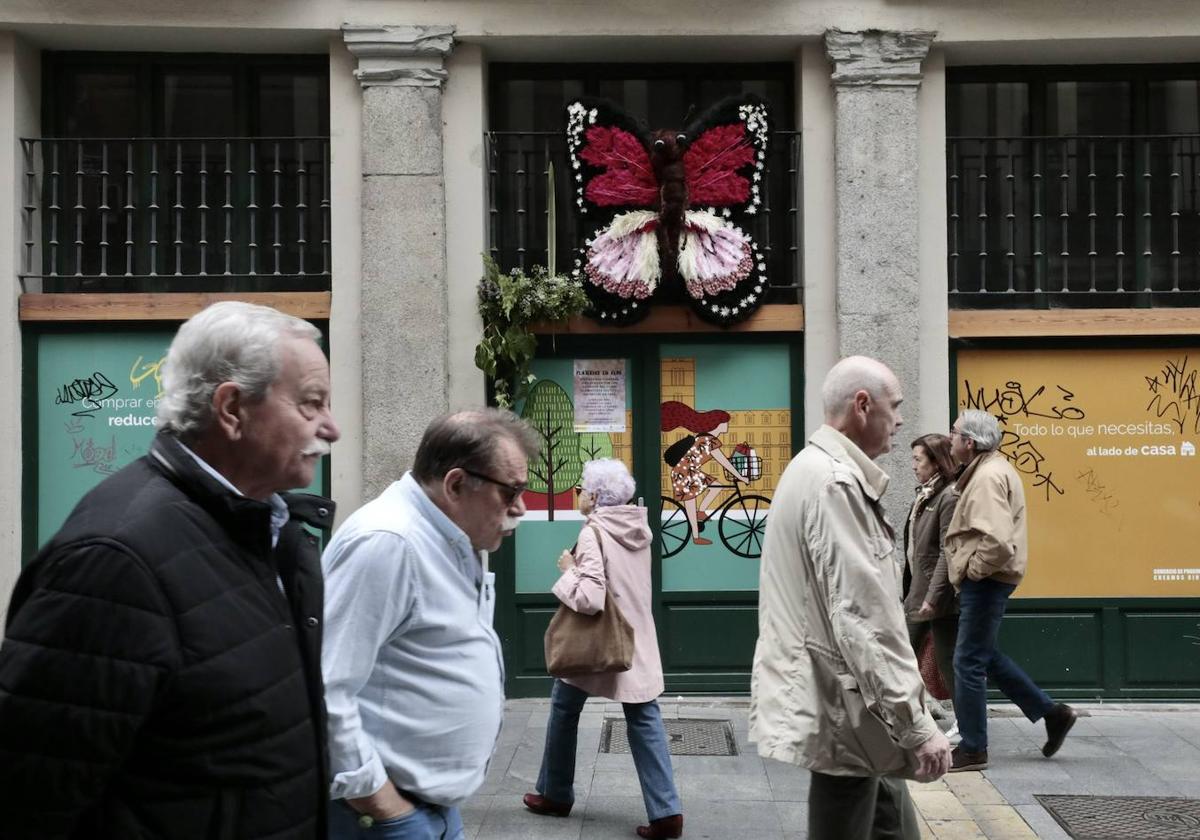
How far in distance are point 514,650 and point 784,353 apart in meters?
2.91

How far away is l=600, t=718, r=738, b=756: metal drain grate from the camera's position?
24.8 feet

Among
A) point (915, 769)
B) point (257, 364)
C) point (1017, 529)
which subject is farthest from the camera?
point (1017, 529)

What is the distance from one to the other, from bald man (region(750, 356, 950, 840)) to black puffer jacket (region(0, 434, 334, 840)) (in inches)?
76.7

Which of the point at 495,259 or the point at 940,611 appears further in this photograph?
the point at 495,259

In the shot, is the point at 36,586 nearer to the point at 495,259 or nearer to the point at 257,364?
the point at 257,364

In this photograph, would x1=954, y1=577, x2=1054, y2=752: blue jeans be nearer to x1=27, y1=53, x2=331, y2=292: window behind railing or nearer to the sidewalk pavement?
the sidewalk pavement

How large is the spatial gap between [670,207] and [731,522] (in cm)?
230

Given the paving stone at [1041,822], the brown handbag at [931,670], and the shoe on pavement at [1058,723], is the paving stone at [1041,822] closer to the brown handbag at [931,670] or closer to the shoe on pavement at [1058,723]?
the shoe on pavement at [1058,723]

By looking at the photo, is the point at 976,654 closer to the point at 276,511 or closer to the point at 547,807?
the point at 547,807

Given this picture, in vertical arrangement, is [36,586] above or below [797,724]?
above

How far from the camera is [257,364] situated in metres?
2.17

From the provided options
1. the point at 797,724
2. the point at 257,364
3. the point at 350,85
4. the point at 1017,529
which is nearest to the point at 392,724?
the point at 257,364

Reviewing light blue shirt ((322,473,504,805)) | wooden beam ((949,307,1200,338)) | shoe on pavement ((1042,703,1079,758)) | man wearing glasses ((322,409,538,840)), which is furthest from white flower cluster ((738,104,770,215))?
light blue shirt ((322,473,504,805))

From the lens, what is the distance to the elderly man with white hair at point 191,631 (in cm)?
180
